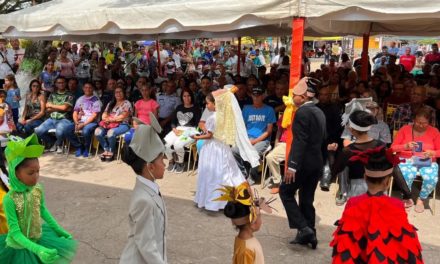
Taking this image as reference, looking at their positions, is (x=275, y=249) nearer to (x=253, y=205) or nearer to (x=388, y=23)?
(x=253, y=205)

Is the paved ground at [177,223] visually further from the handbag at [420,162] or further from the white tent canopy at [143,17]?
the white tent canopy at [143,17]

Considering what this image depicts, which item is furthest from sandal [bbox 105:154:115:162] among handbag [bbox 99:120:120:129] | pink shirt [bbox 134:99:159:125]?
pink shirt [bbox 134:99:159:125]

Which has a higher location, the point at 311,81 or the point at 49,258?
the point at 311,81

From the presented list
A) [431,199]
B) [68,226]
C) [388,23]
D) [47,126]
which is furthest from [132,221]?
[388,23]

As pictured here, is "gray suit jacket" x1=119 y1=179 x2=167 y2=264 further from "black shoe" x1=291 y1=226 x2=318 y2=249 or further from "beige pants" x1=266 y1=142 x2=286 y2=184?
"beige pants" x1=266 y1=142 x2=286 y2=184

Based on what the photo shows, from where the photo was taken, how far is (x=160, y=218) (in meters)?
2.57

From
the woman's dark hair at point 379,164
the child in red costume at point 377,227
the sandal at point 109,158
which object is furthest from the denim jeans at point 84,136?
the woman's dark hair at point 379,164

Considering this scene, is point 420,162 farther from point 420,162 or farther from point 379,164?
point 379,164

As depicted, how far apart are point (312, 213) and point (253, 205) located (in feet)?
6.28

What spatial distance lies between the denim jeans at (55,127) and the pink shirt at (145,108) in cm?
141

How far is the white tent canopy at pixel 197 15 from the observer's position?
17.4 ft

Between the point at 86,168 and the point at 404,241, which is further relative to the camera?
the point at 86,168

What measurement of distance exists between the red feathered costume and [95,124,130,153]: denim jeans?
5842 millimetres

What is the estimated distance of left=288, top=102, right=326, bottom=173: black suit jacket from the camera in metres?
4.19
